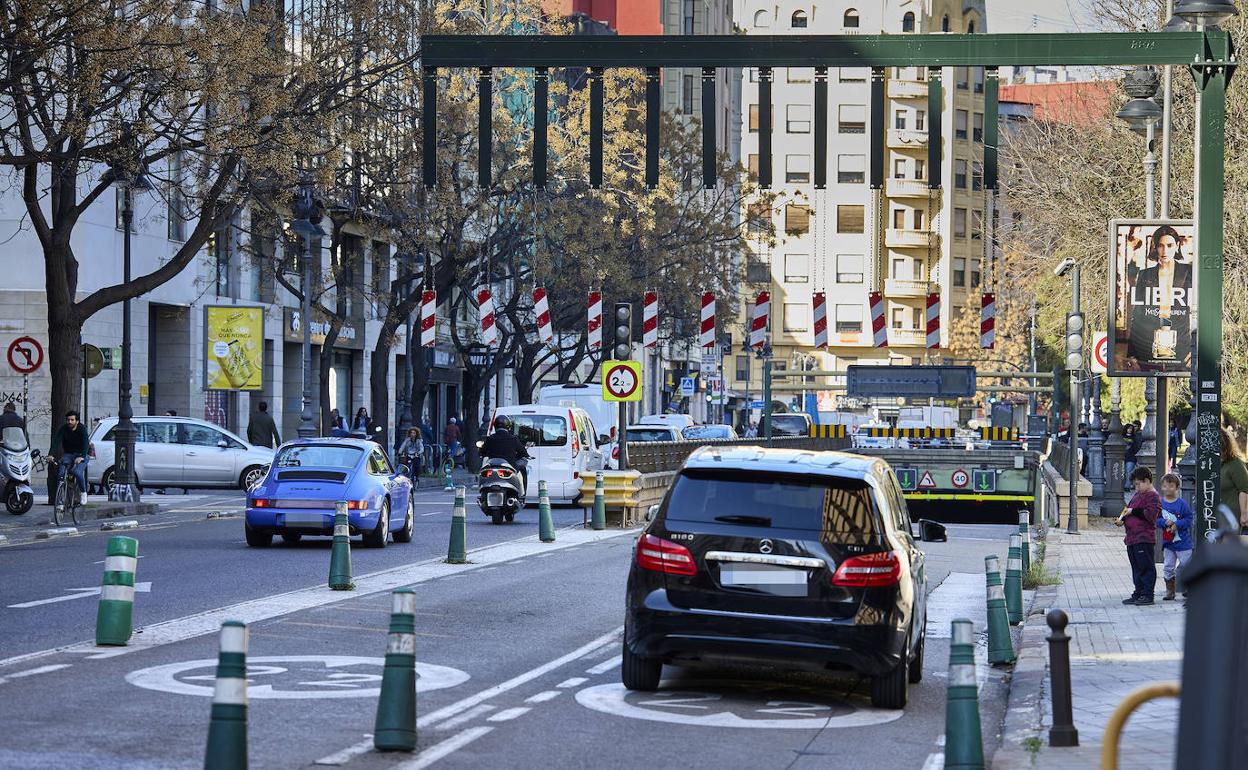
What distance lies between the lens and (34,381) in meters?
45.5

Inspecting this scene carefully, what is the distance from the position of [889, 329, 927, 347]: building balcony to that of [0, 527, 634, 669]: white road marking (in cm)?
10647

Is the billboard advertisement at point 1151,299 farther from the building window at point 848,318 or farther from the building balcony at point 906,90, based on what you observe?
the building window at point 848,318

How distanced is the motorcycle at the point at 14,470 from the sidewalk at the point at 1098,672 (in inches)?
664

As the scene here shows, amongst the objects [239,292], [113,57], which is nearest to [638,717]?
[113,57]

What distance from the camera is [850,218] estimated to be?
13738cm

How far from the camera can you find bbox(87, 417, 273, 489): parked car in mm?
42281

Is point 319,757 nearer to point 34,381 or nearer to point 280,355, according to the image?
point 34,381

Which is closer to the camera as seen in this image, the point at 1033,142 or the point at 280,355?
the point at 1033,142

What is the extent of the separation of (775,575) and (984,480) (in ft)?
81.8

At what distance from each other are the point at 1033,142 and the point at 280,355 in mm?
22543

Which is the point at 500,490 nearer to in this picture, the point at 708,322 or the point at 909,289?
the point at 708,322

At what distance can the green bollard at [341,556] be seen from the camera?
1908 cm

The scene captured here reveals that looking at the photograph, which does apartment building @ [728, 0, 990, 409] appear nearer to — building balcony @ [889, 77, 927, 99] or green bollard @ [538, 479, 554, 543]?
building balcony @ [889, 77, 927, 99]

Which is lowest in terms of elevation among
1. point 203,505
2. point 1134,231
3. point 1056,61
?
point 203,505
